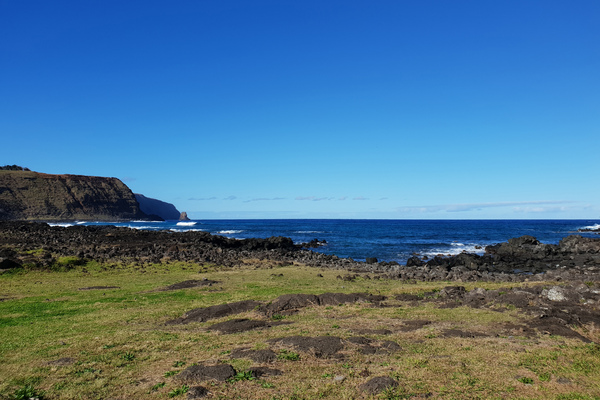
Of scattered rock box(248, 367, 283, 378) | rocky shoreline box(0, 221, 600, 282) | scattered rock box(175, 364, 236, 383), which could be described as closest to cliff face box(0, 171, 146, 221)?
rocky shoreline box(0, 221, 600, 282)

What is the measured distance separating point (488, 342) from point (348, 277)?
20.5 m

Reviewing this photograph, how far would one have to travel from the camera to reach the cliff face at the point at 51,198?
151m

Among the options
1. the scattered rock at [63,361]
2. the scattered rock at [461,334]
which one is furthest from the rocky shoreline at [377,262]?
the scattered rock at [63,361]

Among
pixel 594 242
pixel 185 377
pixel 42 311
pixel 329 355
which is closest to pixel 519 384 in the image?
pixel 329 355

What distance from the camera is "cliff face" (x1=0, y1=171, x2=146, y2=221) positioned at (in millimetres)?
151250

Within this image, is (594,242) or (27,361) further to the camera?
(594,242)

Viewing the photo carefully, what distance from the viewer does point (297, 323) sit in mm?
16953

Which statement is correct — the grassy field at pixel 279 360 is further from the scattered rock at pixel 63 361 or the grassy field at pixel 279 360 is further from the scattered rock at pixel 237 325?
the scattered rock at pixel 237 325

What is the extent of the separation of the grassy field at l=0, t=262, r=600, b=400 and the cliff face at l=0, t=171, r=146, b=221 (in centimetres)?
15388

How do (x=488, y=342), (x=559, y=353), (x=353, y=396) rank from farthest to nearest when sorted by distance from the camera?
(x=488, y=342) → (x=559, y=353) → (x=353, y=396)

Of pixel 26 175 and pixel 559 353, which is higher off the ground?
pixel 26 175

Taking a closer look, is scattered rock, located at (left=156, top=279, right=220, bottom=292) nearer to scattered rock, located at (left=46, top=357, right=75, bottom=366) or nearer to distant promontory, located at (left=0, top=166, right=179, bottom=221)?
scattered rock, located at (left=46, top=357, right=75, bottom=366)

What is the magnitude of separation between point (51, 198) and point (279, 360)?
188312 mm

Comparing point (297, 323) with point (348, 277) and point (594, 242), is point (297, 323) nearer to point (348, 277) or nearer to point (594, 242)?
point (348, 277)
